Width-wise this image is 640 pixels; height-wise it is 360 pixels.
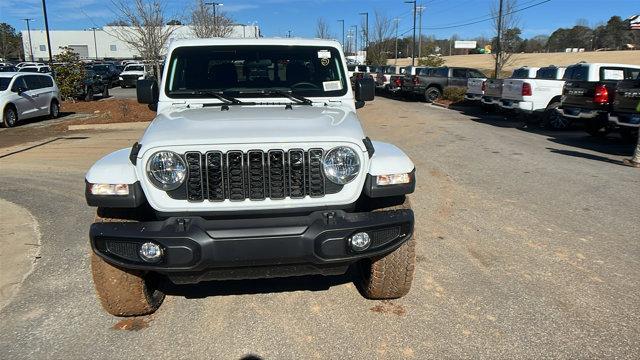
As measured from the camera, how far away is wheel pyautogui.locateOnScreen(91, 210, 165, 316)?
3383 millimetres

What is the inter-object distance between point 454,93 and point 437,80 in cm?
198

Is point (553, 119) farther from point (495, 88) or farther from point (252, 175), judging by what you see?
point (252, 175)

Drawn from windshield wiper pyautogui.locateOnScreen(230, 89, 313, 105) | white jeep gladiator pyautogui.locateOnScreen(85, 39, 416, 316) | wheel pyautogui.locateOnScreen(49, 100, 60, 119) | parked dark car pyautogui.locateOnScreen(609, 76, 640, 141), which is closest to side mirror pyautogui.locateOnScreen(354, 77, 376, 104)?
windshield wiper pyautogui.locateOnScreen(230, 89, 313, 105)

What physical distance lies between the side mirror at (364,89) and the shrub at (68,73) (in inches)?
869

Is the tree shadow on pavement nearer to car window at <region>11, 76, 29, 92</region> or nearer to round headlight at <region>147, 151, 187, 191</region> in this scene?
round headlight at <region>147, 151, 187, 191</region>

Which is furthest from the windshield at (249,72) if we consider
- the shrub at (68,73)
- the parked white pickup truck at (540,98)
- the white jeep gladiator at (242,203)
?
the shrub at (68,73)

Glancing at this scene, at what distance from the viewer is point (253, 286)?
4.15 meters

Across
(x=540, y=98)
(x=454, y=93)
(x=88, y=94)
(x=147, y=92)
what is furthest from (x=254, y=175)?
(x=88, y=94)

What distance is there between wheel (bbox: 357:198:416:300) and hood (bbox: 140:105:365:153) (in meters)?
0.71

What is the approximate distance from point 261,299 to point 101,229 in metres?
1.38

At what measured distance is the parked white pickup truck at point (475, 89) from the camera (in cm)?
1983

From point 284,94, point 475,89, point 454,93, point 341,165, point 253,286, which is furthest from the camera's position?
point 454,93

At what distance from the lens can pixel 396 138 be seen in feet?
42.0

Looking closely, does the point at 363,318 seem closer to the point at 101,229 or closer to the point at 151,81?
the point at 101,229
